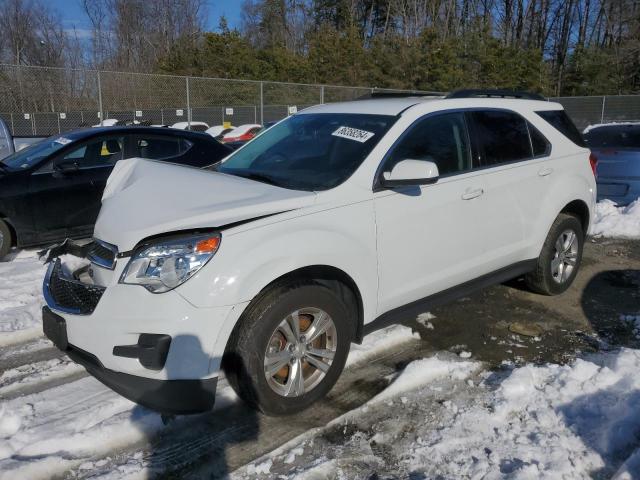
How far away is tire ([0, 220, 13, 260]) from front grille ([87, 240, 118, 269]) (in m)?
3.75

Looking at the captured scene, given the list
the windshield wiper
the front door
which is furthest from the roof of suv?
the windshield wiper

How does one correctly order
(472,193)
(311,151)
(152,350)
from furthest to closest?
(472,193)
(311,151)
(152,350)

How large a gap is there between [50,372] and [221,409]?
1.33 metres

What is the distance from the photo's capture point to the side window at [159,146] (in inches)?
279

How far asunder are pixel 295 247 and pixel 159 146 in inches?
194

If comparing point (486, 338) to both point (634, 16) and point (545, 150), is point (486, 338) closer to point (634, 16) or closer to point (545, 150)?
point (545, 150)

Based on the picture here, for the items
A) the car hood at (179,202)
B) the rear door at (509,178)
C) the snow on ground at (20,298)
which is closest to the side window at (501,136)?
the rear door at (509,178)

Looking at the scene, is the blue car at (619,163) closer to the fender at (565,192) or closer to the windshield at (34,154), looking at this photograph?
the fender at (565,192)

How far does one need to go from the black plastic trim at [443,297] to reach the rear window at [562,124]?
4.04 ft

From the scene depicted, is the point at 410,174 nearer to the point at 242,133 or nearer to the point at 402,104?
the point at 402,104

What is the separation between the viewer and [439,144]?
12.8 feet

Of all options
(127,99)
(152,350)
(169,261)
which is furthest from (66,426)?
(127,99)

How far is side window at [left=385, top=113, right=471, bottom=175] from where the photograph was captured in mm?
3648

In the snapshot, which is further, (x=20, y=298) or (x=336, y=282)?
(x=20, y=298)
